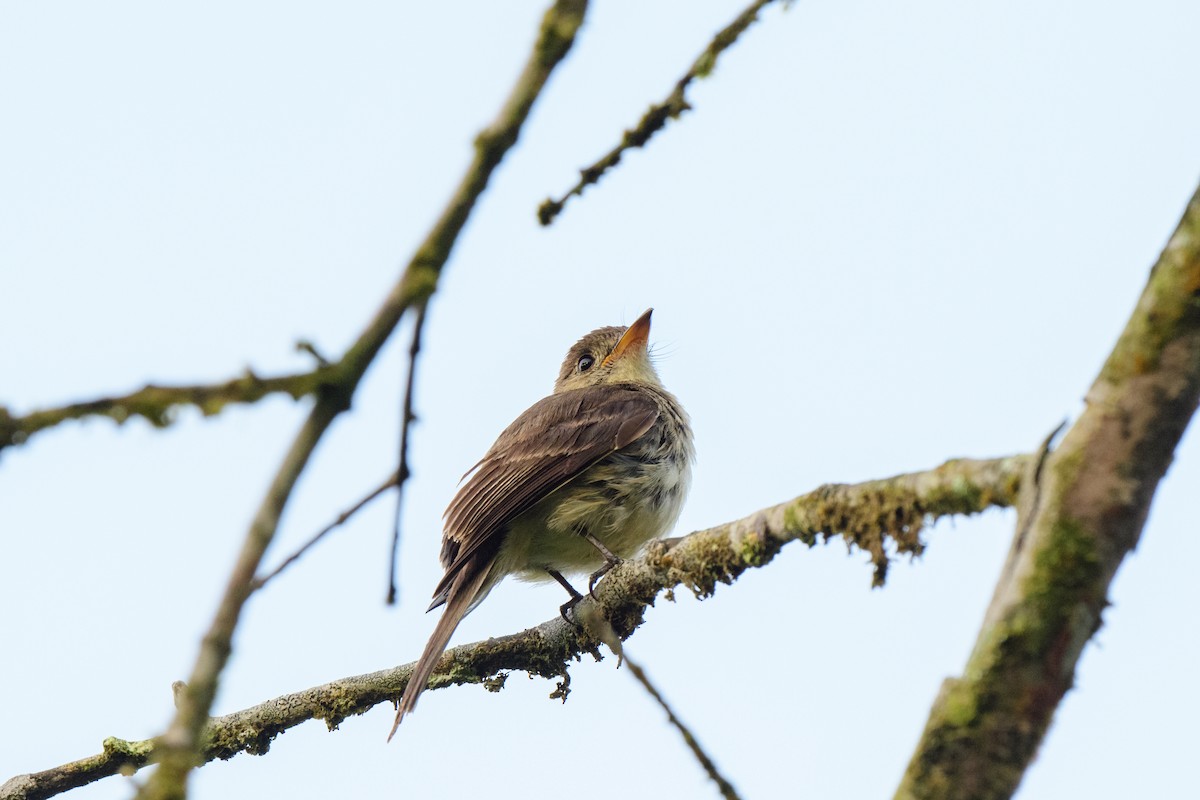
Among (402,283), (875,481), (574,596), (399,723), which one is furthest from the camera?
(574,596)

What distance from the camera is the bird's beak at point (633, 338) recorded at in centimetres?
909

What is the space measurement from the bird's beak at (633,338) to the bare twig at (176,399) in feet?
22.8

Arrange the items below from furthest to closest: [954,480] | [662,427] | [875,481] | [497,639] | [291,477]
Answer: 1. [662,427]
2. [497,639]
3. [875,481]
4. [954,480]
5. [291,477]

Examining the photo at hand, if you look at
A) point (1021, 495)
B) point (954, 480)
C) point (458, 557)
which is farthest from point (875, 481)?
point (458, 557)

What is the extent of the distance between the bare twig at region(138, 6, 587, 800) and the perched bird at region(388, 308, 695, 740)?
4.56m

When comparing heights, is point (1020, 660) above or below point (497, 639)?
below

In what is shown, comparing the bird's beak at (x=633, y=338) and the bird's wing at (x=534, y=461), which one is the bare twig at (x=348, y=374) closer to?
the bird's wing at (x=534, y=461)

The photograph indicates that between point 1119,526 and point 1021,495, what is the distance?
0.26m

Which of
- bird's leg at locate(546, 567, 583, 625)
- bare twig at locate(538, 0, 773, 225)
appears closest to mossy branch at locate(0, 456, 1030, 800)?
bird's leg at locate(546, 567, 583, 625)

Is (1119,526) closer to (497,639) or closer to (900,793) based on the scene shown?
(900,793)

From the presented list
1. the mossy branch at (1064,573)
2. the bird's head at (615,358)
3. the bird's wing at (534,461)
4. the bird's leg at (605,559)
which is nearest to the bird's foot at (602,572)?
the bird's leg at (605,559)

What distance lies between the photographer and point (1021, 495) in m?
2.55

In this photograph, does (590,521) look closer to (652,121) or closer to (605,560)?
(605,560)

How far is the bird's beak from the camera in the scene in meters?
9.09
